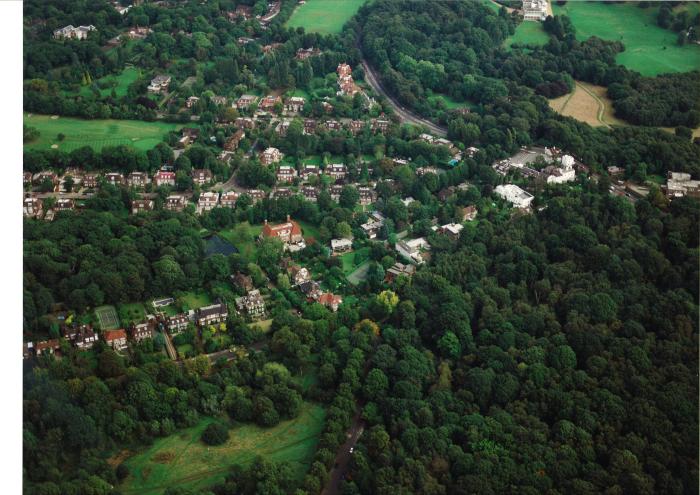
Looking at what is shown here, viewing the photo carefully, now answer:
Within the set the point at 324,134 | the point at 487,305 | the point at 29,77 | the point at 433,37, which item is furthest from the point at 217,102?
the point at 487,305

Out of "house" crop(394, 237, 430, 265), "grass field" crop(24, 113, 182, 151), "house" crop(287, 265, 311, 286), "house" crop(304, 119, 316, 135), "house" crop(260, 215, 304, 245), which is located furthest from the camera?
"house" crop(304, 119, 316, 135)

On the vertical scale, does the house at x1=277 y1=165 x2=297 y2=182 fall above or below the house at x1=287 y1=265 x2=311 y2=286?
above

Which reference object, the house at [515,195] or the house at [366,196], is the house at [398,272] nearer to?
the house at [366,196]

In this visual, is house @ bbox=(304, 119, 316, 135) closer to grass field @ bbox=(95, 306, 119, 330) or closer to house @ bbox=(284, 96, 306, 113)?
house @ bbox=(284, 96, 306, 113)

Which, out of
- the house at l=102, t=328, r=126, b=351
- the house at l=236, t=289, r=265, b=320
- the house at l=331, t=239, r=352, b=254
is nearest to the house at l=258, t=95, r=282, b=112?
the house at l=331, t=239, r=352, b=254

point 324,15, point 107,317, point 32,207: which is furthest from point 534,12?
point 107,317
